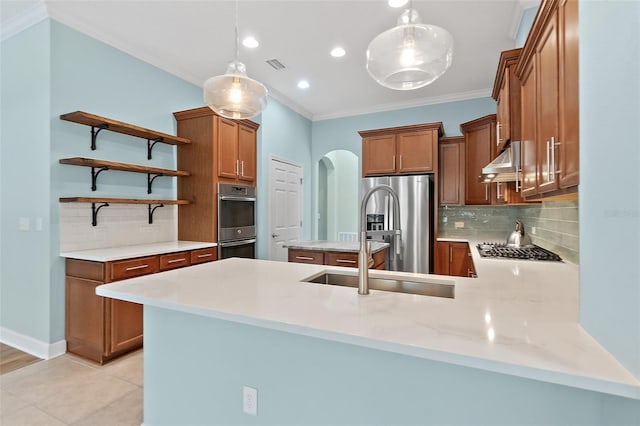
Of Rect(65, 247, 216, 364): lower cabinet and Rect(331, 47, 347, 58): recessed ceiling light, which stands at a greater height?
Rect(331, 47, 347, 58): recessed ceiling light

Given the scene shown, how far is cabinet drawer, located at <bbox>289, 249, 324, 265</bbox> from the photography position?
3.25 m

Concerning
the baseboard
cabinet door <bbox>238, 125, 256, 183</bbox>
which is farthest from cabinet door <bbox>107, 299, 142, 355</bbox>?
cabinet door <bbox>238, 125, 256, 183</bbox>

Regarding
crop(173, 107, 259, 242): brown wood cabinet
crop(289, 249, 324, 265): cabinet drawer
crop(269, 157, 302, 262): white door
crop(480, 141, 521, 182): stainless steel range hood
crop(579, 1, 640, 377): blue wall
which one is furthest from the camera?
crop(269, 157, 302, 262): white door

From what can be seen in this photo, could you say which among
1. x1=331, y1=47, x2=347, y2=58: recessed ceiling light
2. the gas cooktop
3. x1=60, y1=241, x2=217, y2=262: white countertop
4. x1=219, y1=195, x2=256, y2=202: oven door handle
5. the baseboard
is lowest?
the baseboard

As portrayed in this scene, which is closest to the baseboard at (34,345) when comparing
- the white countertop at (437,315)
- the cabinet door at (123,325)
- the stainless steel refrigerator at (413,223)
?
the cabinet door at (123,325)

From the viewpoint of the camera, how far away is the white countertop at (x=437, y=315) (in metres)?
0.81

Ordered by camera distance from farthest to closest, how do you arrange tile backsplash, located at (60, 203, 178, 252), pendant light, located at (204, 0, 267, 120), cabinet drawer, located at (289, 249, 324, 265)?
1. cabinet drawer, located at (289, 249, 324, 265)
2. tile backsplash, located at (60, 203, 178, 252)
3. pendant light, located at (204, 0, 267, 120)

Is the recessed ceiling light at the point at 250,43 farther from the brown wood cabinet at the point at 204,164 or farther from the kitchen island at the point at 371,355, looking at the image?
the kitchen island at the point at 371,355

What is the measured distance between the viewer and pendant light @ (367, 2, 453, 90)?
1.48 meters

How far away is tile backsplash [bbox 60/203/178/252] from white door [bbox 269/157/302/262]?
149 cm

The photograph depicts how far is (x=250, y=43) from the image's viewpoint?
3396 mm

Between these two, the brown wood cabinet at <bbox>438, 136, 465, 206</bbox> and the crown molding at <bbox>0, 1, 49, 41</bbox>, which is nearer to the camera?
the crown molding at <bbox>0, 1, 49, 41</bbox>

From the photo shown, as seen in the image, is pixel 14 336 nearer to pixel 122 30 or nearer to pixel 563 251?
pixel 122 30

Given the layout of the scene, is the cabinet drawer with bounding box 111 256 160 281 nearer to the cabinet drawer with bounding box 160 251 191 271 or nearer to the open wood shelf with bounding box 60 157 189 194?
the cabinet drawer with bounding box 160 251 191 271
